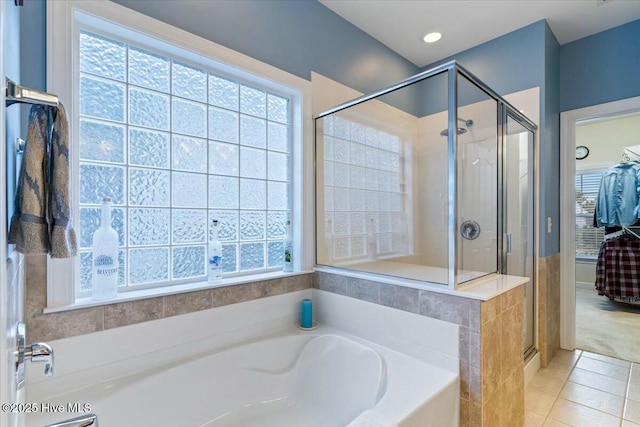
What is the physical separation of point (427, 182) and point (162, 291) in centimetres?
198

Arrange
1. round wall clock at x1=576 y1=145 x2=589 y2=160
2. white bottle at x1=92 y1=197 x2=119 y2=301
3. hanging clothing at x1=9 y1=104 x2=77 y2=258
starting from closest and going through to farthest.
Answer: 1. hanging clothing at x1=9 y1=104 x2=77 y2=258
2. white bottle at x1=92 y1=197 x2=119 y2=301
3. round wall clock at x1=576 y1=145 x2=589 y2=160

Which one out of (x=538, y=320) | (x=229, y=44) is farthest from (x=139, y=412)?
(x=538, y=320)

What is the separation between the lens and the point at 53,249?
80cm

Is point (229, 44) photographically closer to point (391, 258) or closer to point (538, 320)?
point (391, 258)

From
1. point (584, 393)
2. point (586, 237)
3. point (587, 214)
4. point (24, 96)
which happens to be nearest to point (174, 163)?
point (24, 96)

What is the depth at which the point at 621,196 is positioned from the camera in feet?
12.5

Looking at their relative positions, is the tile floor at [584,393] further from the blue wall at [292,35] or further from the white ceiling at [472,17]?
the white ceiling at [472,17]

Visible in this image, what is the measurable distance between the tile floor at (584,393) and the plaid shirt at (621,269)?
1.75 metres

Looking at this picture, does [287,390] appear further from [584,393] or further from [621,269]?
[621,269]

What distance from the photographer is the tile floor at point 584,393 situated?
5.95 ft

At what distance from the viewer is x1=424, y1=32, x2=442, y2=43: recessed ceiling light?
103 inches

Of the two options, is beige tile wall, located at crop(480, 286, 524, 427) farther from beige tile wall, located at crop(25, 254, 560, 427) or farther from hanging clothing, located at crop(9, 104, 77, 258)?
hanging clothing, located at crop(9, 104, 77, 258)

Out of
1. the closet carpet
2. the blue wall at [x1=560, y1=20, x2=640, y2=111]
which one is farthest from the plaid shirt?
the blue wall at [x1=560, y1=20, x2=640, y2=111]

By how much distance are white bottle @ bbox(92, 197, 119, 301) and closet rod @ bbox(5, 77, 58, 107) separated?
2.45ft
